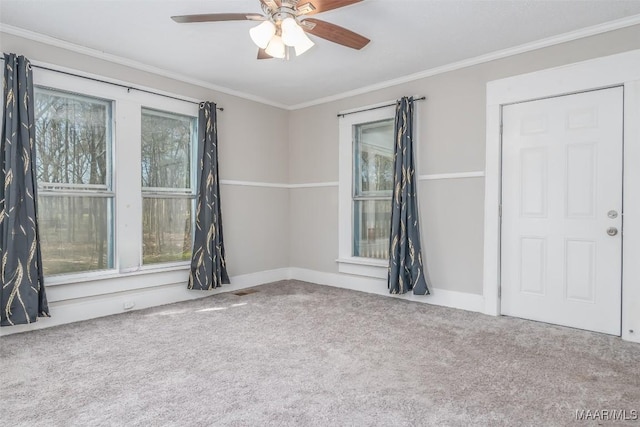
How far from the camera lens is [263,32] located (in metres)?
2.26

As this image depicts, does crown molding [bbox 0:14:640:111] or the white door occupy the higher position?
crown molding [bbox 0:14:640:111]

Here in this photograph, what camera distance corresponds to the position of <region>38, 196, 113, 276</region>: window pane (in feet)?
A: 10.7

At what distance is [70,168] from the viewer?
11.0ft

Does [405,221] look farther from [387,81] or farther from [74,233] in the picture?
[74,233]

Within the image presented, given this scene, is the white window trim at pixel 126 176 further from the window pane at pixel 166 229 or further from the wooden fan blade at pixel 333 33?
the wooden fan blade at pixel 333 33

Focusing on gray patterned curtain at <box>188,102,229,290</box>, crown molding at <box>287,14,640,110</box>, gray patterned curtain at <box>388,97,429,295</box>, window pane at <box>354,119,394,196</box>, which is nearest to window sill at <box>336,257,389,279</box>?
gray patterned curtain at <box>388,97,429,295</box>

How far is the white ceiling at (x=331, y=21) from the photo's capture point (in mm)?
2680

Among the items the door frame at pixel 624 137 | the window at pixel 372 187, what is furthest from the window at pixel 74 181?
the door frame at pixel 624 137

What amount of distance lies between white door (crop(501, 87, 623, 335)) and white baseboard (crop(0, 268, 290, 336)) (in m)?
3.15

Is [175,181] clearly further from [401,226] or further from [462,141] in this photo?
[462,141]

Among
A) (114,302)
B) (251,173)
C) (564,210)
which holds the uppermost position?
(251,173)

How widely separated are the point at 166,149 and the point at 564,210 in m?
3.88

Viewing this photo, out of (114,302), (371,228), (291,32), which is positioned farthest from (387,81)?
(114,302)

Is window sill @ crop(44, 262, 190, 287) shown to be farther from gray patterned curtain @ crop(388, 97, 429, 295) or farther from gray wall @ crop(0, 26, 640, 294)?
gray patterned curtain @ crop(388, 97, 429, 295)
